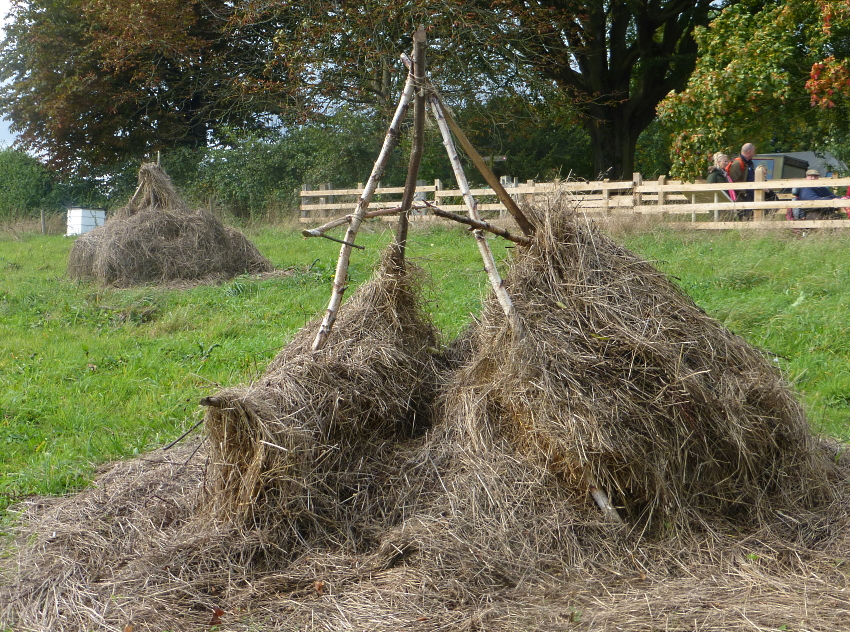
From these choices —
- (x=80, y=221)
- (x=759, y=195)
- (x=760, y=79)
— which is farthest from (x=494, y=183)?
(x=80, y=221)

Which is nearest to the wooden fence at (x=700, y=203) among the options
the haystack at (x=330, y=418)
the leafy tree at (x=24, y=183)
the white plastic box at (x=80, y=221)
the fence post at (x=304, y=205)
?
the fence post at (x=304, y=205)

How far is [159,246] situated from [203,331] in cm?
418

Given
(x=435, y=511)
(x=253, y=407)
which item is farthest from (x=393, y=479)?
(x=253, y=407)

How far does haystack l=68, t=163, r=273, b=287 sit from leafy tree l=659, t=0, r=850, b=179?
33.0 ft

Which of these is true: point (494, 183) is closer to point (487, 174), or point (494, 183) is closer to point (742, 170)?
point (487, 174)

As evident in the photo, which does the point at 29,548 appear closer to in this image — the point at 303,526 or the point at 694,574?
the point at 303,526

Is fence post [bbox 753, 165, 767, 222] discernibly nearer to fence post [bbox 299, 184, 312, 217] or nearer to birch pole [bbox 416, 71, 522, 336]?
birch pole [bbox 416, 71, 522, 336]

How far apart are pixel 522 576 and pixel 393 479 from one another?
95 centimetres

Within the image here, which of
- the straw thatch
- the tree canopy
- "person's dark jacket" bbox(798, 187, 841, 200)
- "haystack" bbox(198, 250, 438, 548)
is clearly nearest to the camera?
the straw thatch

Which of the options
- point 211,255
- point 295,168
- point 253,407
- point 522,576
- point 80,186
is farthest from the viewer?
point 80,186

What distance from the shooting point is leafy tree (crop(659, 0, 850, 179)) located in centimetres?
1599

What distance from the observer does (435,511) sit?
4027 millimetres

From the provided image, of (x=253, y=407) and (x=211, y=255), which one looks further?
(x=211, y=255)

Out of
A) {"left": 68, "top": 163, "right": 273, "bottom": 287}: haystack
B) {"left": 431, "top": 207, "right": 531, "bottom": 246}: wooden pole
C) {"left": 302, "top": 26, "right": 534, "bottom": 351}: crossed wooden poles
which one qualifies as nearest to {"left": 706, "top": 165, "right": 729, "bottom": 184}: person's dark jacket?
{"left": 68, "top": 163, "right": 273, "bottom": 287}: haystack
